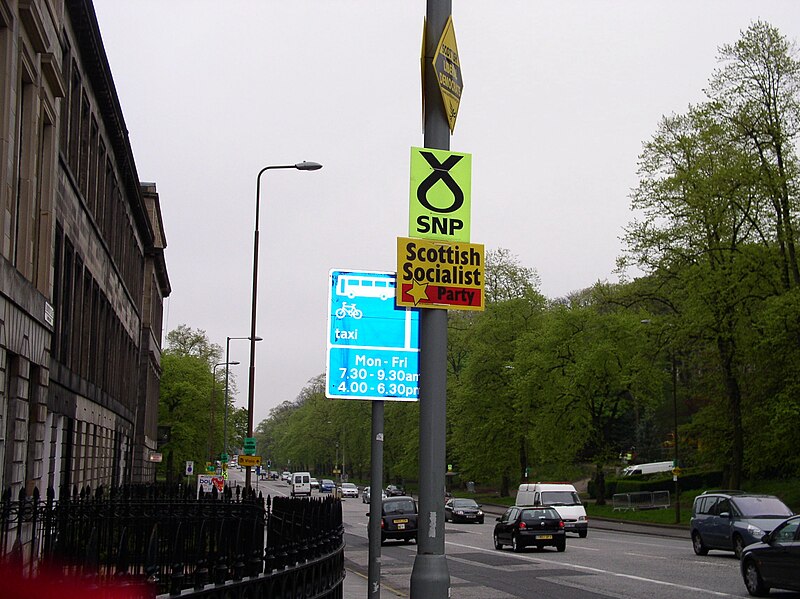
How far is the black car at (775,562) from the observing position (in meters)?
17.4

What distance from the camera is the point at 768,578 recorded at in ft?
58.6

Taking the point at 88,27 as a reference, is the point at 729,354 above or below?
below

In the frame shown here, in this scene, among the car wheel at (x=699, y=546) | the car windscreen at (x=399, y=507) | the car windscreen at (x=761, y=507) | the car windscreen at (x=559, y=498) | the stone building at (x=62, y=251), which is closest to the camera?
the stone building at (x=62, y=251)

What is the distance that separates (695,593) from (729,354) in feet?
92.6

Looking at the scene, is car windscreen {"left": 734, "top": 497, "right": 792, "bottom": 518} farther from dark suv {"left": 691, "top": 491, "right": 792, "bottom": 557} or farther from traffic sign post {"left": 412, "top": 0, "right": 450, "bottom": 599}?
traffic sign post {"left": 412, "top": 0, "right": 450, "bottom": 599}

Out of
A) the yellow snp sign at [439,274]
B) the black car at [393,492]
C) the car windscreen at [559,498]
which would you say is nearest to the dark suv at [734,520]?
the car windscreen at [559,498]

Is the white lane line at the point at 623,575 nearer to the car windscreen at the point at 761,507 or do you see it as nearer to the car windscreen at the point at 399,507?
the car windscreen at the point at 761,507

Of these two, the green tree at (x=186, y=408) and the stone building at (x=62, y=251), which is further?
the green tree at (x=186, y=408)

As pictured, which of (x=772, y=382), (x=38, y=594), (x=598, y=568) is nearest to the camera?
(x=38, y=594)

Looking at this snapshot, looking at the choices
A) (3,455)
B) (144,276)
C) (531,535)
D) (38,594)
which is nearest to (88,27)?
(3,455)

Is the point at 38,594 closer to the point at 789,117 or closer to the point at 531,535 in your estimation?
the point at 531,535

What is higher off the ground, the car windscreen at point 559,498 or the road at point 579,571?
the car windscreen at point 559,498

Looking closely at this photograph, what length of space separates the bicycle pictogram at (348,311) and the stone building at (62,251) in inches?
483

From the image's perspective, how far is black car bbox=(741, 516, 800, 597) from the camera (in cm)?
1739
